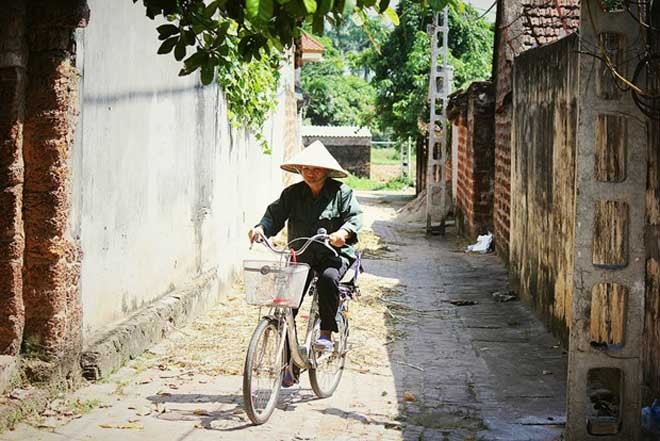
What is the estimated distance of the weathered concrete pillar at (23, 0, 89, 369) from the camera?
699cm

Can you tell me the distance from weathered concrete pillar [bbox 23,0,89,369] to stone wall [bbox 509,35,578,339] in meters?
4.08

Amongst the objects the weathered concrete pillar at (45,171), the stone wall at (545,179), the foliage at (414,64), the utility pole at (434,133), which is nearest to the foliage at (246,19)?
the weathered concrete pillar at (45,171)

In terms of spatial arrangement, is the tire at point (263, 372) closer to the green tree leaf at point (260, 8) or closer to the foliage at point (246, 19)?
the foliage at point (246, 19)

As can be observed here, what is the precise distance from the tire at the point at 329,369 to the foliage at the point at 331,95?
49.8m

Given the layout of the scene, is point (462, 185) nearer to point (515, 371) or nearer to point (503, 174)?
point (503, 174)

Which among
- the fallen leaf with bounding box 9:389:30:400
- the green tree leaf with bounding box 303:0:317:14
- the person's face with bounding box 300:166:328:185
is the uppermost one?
the green tree leaf with bounding box 303:0:317:14

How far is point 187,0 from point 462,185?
16712 mm

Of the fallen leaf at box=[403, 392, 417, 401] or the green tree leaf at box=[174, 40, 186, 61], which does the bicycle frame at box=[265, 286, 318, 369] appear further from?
the green tree leaf at box=[174, 40, 186, 61]

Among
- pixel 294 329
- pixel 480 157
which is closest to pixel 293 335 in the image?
pixel 294 329

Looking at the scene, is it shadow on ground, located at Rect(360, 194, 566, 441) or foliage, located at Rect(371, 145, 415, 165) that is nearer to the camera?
shadow on ground, located at Rect(360, 194, 566, 441)

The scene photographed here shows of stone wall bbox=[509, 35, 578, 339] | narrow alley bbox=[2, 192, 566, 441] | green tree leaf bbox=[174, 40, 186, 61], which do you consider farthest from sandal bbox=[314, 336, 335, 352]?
green tree leaf bbox=[174, 40, 186, 61]

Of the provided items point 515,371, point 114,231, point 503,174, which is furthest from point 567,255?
point 503,174

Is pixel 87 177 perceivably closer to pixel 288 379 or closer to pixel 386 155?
pixel 288 379

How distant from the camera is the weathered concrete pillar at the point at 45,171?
6988 mm
